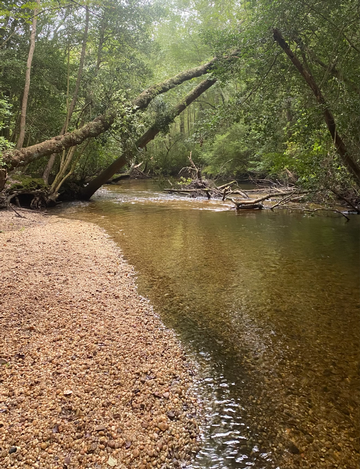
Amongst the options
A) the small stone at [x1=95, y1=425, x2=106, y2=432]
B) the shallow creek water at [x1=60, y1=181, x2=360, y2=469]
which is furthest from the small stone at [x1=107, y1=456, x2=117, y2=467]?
the shallow creek water at [x1=60, y1=181, x2=360, y2=469]

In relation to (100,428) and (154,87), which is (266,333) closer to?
(100,428)

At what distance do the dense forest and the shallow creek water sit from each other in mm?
3080

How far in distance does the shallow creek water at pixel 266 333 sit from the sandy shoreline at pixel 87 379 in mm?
259

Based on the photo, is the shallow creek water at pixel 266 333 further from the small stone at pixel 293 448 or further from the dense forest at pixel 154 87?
the dense forest at pixel 154 87

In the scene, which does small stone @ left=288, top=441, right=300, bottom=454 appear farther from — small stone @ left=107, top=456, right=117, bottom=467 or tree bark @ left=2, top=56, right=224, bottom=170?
tree bark @ left=2, top=56, right=224, bottom=170

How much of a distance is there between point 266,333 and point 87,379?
2128mm

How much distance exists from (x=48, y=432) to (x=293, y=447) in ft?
5.67

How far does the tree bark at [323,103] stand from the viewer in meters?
7.01

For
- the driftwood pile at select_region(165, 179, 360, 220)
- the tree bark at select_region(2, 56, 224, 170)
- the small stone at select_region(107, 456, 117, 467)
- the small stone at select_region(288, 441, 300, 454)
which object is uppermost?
the tree bark at select_region(2, 56, 224, 170)

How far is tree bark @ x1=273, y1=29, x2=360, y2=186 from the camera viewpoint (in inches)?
276

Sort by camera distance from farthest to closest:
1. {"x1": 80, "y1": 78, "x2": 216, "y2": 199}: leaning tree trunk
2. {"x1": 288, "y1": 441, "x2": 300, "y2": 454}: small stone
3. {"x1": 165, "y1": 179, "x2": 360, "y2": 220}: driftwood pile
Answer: {"x1": 80, "y1": 78, "x2": 216, "y2": 199}: leaning tree trunk → {"x1": 165, "y1": 179, "x2": 360, "y2": 220}: driftwood pile → {"x1": 288, "y1": 441, "x2": 300, "y2": 454}: small stone

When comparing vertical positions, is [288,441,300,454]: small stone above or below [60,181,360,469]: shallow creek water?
below

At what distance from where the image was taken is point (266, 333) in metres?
3.64

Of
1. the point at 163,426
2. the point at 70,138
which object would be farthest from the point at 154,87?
the point at 163,426
